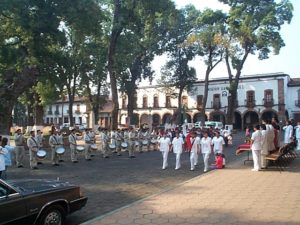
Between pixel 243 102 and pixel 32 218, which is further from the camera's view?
pixel 243 102

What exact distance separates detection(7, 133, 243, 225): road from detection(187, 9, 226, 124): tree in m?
27.4

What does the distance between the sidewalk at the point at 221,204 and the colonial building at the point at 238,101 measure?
45.4 meters

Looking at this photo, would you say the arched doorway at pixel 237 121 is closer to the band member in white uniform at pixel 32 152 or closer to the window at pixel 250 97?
the window at pixel 250 97

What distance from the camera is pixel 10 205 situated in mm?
6918

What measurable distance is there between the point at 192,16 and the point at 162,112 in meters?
22.0

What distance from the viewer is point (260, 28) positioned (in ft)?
137

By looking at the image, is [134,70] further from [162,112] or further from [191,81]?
[162,112]

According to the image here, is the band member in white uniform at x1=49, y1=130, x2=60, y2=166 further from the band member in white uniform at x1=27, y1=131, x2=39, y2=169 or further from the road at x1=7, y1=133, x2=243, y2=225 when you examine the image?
the band member in white uniform at x1=27, y1=131, x2=39, y2=169

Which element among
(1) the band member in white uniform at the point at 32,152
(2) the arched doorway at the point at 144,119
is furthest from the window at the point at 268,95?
(1) the band member in white uniform at the point at 32,152

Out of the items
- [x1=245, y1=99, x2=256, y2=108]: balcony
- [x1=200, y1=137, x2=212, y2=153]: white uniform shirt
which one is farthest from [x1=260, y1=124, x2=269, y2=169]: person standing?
[x1=245, y1=99, x2=256, y2=108]: balcony

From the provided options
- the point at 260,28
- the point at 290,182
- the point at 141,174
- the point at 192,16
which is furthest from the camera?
the point at 192,16

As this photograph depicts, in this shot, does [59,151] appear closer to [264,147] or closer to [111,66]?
[264,147]

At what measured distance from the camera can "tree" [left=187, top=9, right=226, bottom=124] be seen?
4578cm

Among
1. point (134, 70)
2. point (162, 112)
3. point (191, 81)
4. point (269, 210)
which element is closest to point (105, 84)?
point (134, 70)
